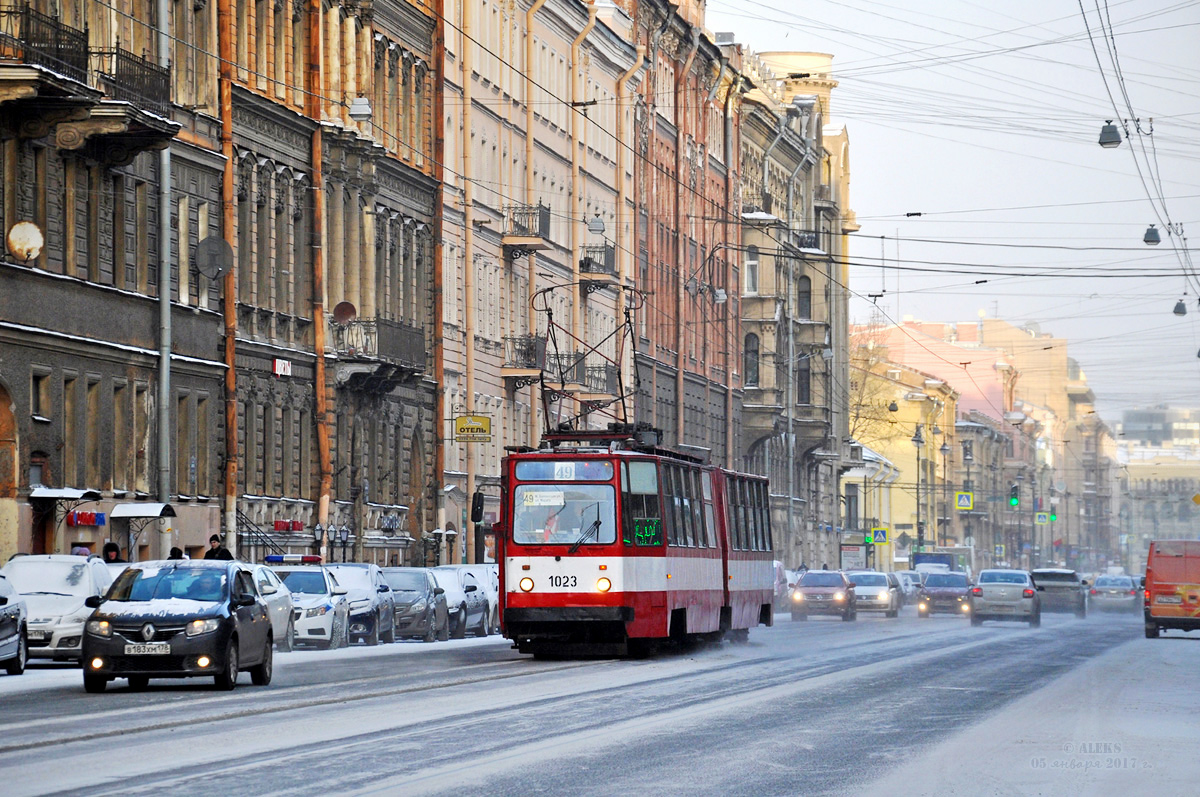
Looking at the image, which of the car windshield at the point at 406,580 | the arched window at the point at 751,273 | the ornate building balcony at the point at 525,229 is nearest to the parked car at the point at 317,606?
the car windshield at the point at 406,580

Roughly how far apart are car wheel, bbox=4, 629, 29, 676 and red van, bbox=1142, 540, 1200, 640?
2873cm

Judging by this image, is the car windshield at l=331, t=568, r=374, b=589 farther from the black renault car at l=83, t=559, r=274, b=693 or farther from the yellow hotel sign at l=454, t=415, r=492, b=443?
the yellow hotel sign at l=454, t=415, r=492, b=443

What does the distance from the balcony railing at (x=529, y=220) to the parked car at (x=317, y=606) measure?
26968mm

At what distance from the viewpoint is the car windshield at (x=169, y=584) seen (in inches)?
1019

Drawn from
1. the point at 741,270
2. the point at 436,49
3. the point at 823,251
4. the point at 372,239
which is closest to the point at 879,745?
the point at 372,239

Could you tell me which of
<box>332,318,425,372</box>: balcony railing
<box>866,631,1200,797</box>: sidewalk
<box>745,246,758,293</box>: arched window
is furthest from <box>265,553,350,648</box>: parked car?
<box>745,246,758,293</box>: arched window

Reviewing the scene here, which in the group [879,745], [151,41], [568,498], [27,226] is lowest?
[879,745]

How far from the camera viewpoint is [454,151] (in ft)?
203

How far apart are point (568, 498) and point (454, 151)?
29.3 metres

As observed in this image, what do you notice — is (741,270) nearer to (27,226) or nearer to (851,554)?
(851,554)

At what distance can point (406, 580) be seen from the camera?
146 feet

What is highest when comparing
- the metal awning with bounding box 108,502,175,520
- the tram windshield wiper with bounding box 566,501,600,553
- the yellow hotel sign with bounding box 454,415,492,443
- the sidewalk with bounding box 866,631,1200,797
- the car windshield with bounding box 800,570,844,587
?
the yellow hotel sign with bounding box 454,415,492,443

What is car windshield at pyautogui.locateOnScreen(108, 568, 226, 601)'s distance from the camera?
2589 centimetres

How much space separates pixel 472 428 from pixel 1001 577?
15.8 meters
